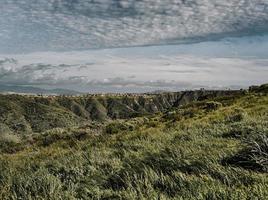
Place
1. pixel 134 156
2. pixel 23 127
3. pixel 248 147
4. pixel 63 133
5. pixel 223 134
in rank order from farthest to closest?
1. pixel 23 127
2. pixel 63 133
3. pixel 223 134
4. pixel 134 156
5. pixel 248 147

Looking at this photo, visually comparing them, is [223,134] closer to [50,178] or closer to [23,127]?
[50,178]

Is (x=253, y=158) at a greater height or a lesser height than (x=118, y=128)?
greater

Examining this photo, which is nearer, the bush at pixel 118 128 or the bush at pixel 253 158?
the bush at pixel 253 158

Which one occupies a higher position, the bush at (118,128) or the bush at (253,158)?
the bush at (253,158)

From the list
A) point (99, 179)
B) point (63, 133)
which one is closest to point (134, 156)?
point (99, 179)

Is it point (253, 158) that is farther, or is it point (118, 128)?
point (118, 128)

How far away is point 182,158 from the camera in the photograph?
10430 millimetres

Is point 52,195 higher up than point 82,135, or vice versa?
point 52,195

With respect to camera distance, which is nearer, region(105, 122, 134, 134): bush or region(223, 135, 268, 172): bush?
region(223, 135, 268, 172): bush

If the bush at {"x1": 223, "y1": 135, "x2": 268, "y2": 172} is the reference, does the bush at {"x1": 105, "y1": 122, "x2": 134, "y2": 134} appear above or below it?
below

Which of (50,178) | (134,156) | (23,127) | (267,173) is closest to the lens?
(267,173)

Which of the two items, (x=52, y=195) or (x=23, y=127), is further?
(x=23, y=127)

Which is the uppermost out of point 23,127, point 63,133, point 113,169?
point 113,169

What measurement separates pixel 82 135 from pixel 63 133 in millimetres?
5284
